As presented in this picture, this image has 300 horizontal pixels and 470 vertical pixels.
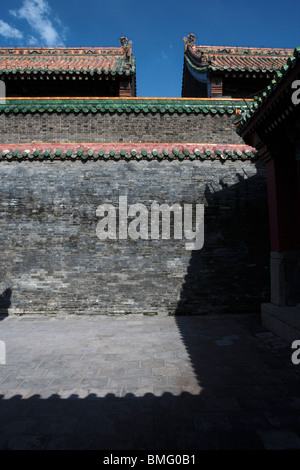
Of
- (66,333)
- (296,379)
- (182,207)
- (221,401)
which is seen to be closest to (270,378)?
(296,379)

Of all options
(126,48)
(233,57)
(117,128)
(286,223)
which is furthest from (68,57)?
(286,223)

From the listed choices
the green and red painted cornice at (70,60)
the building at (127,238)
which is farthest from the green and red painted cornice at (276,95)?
the green and red painted cornice at (70,60)

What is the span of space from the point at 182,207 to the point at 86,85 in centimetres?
604

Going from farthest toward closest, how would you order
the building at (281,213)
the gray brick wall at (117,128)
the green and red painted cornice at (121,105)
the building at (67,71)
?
the building at (67,71) → the gray brick wall at (117,128) → the green and red painted cornice at (121,105) → the building at (281,213)

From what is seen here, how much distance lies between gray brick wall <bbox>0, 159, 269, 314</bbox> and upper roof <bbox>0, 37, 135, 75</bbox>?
16.6 feet

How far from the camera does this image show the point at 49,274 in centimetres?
779

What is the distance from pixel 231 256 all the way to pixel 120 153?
406cm

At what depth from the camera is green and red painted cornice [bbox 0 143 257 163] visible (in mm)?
7873

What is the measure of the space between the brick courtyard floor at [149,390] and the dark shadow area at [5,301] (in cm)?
151

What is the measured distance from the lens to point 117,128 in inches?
359

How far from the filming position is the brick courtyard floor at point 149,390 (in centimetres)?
282

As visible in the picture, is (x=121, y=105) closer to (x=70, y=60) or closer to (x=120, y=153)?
(x=120, y=153)

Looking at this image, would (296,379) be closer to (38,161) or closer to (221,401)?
(221,401)

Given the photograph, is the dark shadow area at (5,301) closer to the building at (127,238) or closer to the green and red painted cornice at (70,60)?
the building at (127,238)
